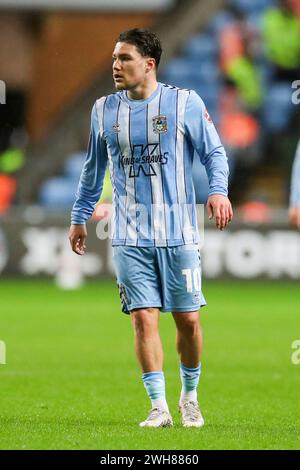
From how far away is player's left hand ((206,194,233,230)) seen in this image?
6950 mm

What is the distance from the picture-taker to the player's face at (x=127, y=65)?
23.4 feet

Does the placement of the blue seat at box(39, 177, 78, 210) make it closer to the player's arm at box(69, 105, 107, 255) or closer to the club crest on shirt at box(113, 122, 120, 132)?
the player's arm at box(69, 105, 107, 255)

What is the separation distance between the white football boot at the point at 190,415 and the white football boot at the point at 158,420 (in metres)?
0.13

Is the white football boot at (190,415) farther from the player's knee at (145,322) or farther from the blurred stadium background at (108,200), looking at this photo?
the player's knee at (145,322)

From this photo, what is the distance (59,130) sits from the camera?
76.1 ft

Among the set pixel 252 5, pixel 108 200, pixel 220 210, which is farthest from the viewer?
pixel 252 5

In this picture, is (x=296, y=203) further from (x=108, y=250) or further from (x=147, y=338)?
(x=108, y=250)

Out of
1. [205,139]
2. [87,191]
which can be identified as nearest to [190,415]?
[87,191]

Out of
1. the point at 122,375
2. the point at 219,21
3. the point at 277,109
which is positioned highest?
the point at 219,21

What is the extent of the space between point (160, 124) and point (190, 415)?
1.59m

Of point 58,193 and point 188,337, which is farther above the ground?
point 58,193

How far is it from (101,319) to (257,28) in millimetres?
10973

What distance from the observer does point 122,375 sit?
10023 mm

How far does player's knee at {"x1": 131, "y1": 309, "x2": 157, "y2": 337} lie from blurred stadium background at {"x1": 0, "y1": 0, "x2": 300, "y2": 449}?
0.54 metres
